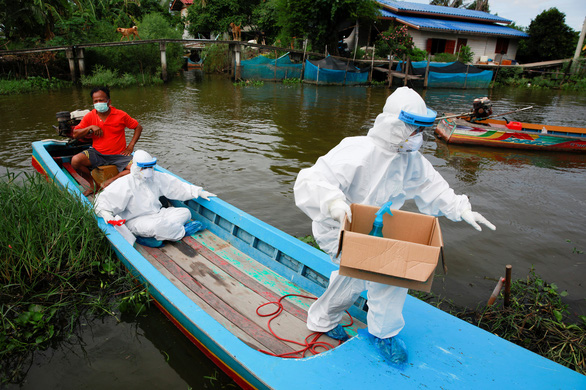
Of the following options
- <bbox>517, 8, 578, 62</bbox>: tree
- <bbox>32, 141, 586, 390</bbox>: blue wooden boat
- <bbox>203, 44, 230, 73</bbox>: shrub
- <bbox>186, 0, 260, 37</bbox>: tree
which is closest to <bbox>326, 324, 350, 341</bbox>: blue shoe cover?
<bbox>32, 141, 586, 390</bbox>: blue wooden boat

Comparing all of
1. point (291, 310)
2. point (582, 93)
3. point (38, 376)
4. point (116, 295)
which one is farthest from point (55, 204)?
point (582, 93)

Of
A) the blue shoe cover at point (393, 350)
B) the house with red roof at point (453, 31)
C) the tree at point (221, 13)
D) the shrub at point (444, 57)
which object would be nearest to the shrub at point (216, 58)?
the tree at point (221, 13)

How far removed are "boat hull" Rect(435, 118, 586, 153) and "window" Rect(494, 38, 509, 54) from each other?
20.9 m

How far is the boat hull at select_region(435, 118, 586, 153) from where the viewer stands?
9281 millimetres

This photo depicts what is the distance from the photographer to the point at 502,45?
88.8ft

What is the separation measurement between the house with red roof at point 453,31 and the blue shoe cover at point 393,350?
2508 centimetres

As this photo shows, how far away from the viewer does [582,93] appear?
2042 centimetres

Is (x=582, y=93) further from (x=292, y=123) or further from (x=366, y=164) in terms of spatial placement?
(x=366, y=164)

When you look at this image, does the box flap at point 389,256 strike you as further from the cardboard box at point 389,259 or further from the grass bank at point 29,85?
the grass bank at point 29,85

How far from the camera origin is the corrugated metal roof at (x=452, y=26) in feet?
78.8

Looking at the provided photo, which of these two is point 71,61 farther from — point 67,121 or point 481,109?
Result: point 481,109

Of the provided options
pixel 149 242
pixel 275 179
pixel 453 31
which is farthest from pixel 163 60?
pixel 453 31

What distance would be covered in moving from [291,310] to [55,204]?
9.22ft

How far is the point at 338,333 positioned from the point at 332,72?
19026 millimetres
